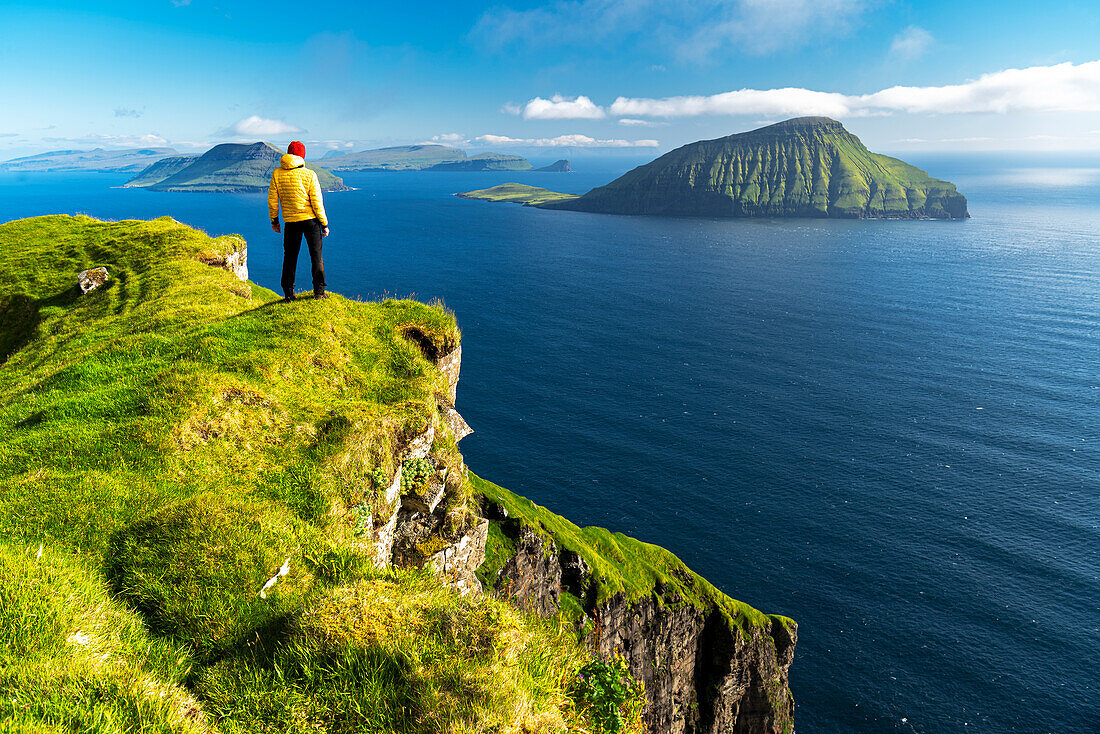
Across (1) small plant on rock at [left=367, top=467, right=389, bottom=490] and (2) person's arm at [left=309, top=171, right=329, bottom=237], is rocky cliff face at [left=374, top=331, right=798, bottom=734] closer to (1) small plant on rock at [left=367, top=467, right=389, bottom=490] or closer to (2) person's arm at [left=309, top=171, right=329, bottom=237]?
(1) small plant on rock at [left=367, top=467, right=389, bottom=490]

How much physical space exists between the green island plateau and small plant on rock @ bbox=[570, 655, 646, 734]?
4 cm

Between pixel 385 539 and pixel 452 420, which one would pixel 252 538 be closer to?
pixel 385 539

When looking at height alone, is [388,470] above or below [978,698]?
above

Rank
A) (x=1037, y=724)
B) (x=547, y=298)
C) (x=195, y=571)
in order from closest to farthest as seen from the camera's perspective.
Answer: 1. (x=195, y=571)
2. (x=1037, y=724)
3. (x=547, y=298)

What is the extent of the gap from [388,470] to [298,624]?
631 cm

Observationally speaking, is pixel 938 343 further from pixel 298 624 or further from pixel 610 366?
pixel 298 624

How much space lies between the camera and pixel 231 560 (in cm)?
923

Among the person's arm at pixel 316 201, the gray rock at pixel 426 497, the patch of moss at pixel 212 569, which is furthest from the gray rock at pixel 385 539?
the person's arm at pixel 316 201

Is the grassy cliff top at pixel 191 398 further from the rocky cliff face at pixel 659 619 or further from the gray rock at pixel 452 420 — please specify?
the rocky cliff face at pixel 659 619

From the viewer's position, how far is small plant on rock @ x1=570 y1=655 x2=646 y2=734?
24.9ft

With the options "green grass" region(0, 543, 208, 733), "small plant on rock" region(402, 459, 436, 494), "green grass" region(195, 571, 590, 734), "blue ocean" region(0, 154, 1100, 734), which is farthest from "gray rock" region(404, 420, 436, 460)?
"blue ocean" region(0, 154, 1100, 734)

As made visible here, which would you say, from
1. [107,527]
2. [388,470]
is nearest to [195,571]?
[107,527]

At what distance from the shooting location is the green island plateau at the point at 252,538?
666 centimetres

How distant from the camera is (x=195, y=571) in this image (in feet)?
29.2
